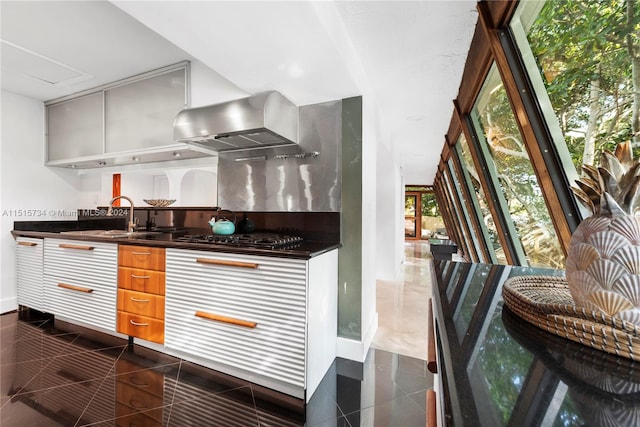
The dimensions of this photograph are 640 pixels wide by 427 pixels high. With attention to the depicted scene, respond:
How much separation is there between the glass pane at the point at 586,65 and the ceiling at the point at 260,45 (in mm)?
504

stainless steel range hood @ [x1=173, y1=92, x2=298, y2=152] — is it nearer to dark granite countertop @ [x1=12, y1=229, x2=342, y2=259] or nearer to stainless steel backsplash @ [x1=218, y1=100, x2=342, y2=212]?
stainless steel backsplash @ [x1=218, y1=100, x2=342, y2=212]

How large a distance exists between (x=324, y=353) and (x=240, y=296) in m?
0.73

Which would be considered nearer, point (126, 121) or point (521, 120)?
point (521, 120)

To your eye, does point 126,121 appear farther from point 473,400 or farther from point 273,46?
point 473,400

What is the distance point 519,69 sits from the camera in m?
1.46

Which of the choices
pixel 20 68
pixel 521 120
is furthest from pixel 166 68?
pixel 521 120

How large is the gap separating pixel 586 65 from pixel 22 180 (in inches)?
200

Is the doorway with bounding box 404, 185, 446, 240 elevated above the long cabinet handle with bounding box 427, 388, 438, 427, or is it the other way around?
the doorway with bounding box 404, 185, 446, 240

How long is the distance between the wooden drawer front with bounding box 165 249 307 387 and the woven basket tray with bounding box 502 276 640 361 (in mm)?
1116

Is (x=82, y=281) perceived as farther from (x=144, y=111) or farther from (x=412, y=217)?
(x=412, y=217)

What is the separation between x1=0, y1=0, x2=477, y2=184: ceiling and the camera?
1.38m

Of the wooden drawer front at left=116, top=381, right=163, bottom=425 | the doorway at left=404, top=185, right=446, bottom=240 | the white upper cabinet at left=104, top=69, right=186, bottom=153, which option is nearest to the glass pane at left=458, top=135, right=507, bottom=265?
the white upper cabinet at left=104, top=69, right=186, bottom=153

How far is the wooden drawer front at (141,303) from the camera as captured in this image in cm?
203

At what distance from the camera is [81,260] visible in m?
2.41
